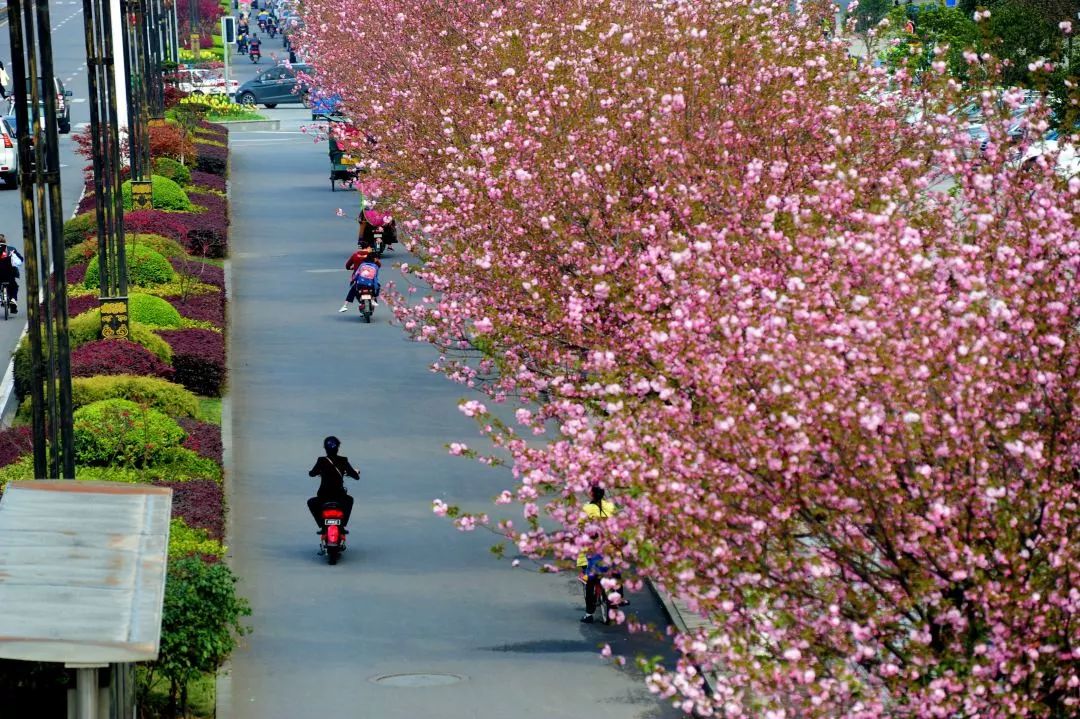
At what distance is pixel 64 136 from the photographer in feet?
234

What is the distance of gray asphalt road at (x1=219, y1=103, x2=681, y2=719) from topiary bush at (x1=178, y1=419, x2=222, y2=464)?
0.70m

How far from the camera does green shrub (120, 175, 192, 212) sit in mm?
44156

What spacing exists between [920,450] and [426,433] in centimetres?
1842

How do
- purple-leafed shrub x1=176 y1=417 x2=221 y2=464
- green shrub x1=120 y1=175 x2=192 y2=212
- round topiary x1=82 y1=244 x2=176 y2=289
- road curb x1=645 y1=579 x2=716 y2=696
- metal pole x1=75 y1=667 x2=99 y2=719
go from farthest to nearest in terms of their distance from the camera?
green shrub x1=120 y1=175 x2=192 y2=212 < round topiary x1=82 y1=244 x2=176 y2=289 < purple-leafed shrub x1=176 y1=417 x2=221 y2=464 < road curb x1=645 y1=579 x2=716 y2=696 < metal pole x1=75 y1=667 x2=99 y2=719

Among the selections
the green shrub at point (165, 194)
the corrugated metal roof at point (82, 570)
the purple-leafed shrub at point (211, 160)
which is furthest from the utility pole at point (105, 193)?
the purple-leafed shrub at point (211, 160)

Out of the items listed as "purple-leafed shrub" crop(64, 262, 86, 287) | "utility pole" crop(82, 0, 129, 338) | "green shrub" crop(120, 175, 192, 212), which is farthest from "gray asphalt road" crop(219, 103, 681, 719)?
"green shrub" crop(120, 175, 192, 212)

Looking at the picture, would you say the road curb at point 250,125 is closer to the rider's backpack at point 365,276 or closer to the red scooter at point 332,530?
the rider's backpack at point 365,276

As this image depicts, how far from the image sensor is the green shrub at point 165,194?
145ft

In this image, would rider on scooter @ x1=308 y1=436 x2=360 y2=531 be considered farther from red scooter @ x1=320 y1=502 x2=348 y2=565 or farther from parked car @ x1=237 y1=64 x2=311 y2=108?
parked car @ x1=237 y1=64 x2=311 y2=108

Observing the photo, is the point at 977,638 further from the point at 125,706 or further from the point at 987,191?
the point at 125,706

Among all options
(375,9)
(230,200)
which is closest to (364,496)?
(375,9)

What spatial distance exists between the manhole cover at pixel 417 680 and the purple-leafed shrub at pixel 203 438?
617 centimetres

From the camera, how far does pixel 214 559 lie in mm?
17766

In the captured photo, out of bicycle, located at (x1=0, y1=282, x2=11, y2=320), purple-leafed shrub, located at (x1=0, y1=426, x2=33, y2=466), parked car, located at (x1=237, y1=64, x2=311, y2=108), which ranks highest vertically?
purple-leafed shrub, located at (x1=0, y1=426, x2=33, y2=466)
